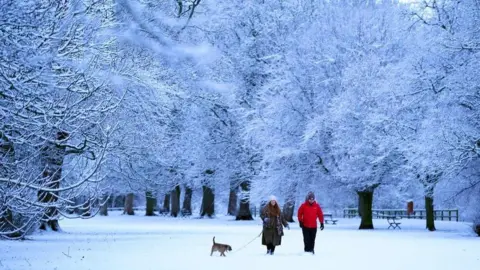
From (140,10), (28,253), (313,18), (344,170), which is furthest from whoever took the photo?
(313,18)

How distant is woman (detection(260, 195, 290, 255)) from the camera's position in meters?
17.3

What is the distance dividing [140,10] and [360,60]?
13.6 m

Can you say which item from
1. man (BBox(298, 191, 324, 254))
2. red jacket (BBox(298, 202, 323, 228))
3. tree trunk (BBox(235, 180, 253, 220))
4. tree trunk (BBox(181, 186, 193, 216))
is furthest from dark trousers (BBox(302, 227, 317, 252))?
tree trunk (BBox(181, 186, 193, 216))

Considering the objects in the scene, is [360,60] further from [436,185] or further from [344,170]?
[436,185]

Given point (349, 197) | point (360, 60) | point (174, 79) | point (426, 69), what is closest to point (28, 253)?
point (174, 79)

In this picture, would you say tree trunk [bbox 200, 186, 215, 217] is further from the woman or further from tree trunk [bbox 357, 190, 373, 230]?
the woman

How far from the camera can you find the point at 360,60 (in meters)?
32.5

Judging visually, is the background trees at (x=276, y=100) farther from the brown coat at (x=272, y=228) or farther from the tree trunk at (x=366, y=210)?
the brown coat at (x=272, y=228)

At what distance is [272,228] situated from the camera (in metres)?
17.4

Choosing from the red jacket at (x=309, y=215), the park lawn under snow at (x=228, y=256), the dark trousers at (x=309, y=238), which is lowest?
the park lawn under snow at (x=228, y=256)

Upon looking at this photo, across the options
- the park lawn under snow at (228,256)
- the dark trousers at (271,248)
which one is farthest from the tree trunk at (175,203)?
the dark trousers at (271,248)

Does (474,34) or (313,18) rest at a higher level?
(313,18)

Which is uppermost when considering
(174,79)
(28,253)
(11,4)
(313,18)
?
(313,18)

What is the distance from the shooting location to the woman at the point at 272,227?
1732cm
